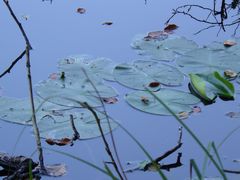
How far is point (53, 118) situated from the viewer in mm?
1928

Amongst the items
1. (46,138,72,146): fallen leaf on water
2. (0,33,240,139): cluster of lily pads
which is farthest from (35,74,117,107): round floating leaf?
(46,138,72,146): fallen leaf on water

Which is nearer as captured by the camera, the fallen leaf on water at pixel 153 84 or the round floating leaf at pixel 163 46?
the fallen leaf on water at pixel 153 84

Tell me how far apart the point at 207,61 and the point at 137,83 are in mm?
412

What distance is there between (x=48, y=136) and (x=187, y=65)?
0.86 m

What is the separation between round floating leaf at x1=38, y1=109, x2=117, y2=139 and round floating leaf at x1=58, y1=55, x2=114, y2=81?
341 millimetres

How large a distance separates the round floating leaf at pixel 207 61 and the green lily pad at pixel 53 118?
0.61 metres

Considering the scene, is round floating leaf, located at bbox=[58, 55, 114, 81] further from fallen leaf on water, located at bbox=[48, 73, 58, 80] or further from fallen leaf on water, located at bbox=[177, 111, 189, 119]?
fallen leaf on water, located at bbox=[177, 111, 189, 119]

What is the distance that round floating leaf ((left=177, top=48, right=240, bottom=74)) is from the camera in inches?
92.1

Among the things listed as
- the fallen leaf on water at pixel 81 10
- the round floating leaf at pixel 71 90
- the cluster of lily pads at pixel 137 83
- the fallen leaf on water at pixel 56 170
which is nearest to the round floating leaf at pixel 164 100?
the cluster of lily pads at pixel 137 83

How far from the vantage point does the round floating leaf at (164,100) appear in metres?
→ 2.03

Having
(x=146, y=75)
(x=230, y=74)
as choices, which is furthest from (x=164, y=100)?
(x=230, y=74)

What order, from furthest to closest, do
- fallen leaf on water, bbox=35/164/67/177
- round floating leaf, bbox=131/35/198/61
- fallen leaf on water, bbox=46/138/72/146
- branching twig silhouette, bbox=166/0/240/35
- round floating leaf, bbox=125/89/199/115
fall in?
branching twig silhouette, bbox=166/0/240/35 → round floating leaf, bbox=131/35/198/61 → round floating leaf, bbox=125/89/199/115 → fallen leaf on water, bbox=46/138/72/146 → fallen leaf on water, bbox=35/164/67/177

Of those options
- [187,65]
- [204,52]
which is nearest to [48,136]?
[187,65]

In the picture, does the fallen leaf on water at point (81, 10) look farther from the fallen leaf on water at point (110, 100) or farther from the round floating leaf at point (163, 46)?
the fallen leaf on water at point (110, 100)
